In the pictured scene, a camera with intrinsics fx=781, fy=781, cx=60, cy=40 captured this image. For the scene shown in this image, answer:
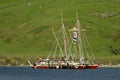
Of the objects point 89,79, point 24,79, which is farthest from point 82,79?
point 24,79

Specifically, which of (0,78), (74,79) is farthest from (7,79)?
(74,79)

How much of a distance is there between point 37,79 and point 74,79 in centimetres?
925

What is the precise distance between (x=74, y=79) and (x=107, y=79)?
8.68 m

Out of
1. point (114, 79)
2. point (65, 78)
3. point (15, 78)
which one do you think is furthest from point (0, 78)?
point (114, 79)

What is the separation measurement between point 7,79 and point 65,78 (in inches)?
601

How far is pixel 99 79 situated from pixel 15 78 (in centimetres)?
2139

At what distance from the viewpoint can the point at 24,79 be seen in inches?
7638

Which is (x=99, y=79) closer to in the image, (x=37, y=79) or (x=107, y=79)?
(x=107, y=79)

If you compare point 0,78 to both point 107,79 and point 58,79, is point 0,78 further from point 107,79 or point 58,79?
point 107,79

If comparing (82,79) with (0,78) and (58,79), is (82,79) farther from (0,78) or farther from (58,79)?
(0,78)

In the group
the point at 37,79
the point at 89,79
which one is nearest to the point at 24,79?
the point at 37,79

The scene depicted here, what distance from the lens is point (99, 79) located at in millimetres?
197750

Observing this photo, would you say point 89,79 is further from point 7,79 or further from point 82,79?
point 7,79

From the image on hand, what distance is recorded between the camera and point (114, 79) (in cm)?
19838
